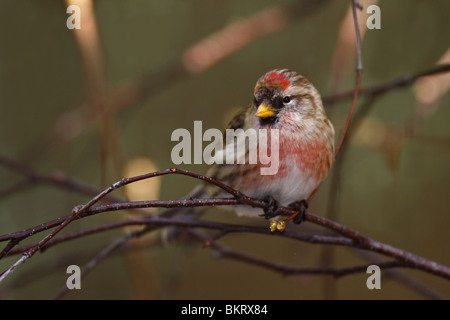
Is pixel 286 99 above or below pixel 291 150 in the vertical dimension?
above

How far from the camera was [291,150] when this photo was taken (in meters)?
1.47

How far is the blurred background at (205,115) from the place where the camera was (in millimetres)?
2260

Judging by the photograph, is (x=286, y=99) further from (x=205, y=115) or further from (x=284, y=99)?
(x=205, y=115)

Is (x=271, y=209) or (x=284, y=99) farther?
(x=284, y=99)

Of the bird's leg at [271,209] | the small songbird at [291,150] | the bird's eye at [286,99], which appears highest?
the bird's eye at [286,99]

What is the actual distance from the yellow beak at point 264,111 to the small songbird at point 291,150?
0.02m

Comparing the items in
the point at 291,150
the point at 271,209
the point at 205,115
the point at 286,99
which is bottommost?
the point at 271,209

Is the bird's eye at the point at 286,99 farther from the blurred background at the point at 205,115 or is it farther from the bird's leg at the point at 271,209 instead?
the blurred background at the point at 205,115

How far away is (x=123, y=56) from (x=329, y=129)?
1.41m

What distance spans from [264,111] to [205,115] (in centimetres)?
119

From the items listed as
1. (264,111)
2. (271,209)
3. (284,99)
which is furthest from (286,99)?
(271,209)

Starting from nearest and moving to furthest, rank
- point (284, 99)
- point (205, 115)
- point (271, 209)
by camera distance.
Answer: point (271, 209) → point (284, 99) → point (205, 115)

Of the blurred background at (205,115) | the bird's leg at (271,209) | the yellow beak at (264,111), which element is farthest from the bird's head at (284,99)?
the blurred background at (205,115)

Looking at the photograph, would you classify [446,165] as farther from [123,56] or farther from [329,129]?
[123,56]
